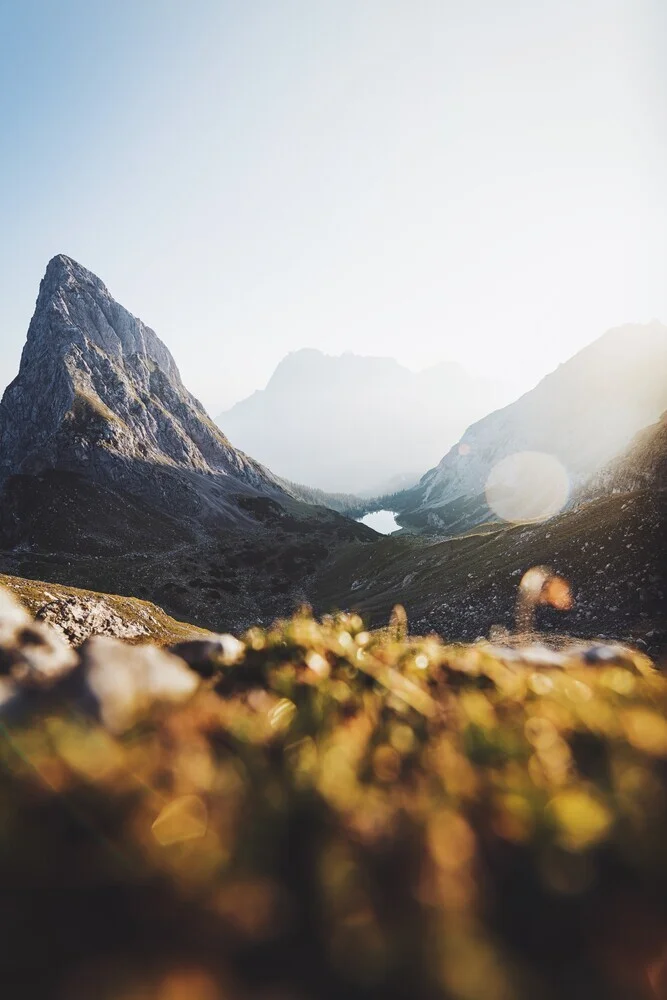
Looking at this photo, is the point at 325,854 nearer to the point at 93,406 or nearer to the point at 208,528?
the point at 208,528

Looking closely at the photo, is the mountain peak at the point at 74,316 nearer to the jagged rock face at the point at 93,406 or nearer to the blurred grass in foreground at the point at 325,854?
the jagged rock face at the point at 93,406

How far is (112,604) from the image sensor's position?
→ 23.2m

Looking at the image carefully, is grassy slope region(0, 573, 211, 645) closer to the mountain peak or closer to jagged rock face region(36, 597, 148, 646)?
jagged rock face region(36, 597, 148, 646)

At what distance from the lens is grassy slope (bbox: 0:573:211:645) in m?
19.0

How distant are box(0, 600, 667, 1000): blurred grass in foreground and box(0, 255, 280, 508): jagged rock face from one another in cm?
12448

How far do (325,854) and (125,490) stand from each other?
123203mm

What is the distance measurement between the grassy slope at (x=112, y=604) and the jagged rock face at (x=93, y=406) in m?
99.1

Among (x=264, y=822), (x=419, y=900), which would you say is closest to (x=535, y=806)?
(x=419, y=900)

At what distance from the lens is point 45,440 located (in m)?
123

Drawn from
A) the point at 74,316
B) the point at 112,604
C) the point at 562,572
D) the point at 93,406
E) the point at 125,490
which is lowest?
the point at 562,572

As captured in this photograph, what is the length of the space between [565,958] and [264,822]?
1699 mm

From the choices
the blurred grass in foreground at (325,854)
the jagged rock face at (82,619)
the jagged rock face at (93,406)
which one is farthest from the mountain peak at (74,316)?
the blurred grass in foreground at (325,854)

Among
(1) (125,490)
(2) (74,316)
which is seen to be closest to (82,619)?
(1) (125,490)

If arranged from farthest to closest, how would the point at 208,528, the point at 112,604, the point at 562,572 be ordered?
the point at 208,528 < the point at 562,572 < the point at 112,604
